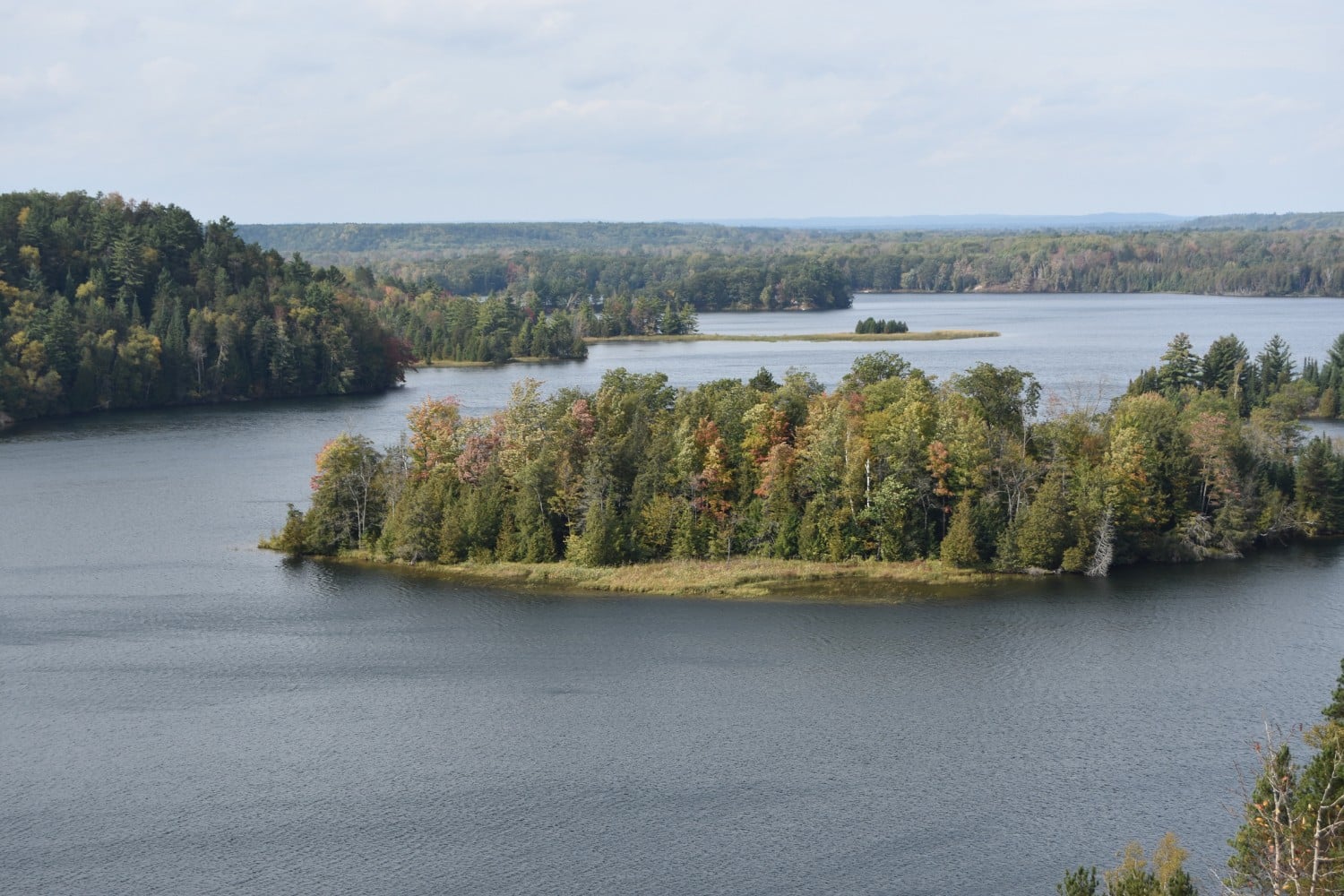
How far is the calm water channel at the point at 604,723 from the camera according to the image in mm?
26625

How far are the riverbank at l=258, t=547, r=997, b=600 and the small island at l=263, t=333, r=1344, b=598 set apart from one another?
0.32 ft

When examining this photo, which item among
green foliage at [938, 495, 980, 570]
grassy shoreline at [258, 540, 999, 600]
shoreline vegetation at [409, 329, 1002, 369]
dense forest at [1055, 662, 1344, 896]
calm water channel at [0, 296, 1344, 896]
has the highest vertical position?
shoreline vegetation at [409, 329, 1002, 369]

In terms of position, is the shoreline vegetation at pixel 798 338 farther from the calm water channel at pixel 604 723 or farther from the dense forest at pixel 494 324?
the calm water channel at pixel 604 723

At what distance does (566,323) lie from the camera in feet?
417

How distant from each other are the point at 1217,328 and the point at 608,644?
4085 inches

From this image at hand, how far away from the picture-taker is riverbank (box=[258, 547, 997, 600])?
45.1 metres

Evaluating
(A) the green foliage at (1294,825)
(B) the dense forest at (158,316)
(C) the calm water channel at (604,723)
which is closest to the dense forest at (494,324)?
(B) the dense forest at (158,316)

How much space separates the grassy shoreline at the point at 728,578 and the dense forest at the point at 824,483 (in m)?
0.73

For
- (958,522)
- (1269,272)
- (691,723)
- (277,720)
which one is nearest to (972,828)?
(691,723)

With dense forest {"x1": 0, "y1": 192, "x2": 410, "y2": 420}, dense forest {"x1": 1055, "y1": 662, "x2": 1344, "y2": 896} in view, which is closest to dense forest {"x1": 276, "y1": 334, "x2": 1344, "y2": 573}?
dense forest {"x1": 1055, "y1": 662, "x2": 1344, "y2": 896}

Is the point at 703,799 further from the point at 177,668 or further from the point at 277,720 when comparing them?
the point at 177,668

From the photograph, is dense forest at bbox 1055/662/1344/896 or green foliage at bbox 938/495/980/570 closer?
dense forest at bbox 1055/662/1344/896

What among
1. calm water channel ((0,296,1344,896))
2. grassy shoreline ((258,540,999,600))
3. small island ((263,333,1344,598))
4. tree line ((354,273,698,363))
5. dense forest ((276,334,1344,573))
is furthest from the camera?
tree line ((354,273,698,363))

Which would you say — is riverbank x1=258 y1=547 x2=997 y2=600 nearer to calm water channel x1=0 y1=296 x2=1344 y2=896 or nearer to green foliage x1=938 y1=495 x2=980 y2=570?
green foliage x1=938 y1=495 x2=980 y2=570
